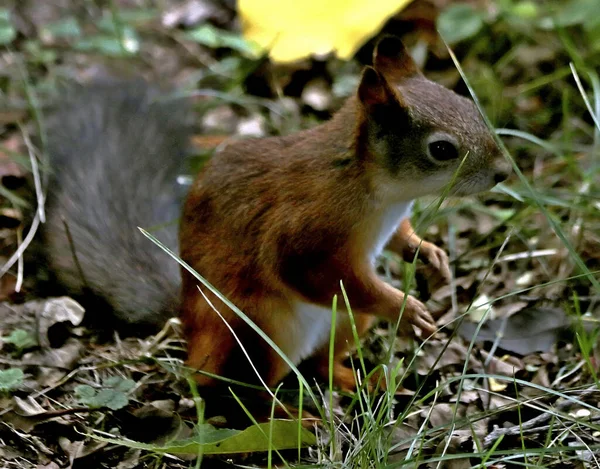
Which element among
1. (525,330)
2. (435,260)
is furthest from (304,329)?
(525,330)

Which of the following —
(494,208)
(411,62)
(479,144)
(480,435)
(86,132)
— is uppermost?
(411,62)

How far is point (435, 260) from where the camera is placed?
238cm

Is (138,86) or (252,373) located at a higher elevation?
(138,86)

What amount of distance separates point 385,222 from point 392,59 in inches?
18.0

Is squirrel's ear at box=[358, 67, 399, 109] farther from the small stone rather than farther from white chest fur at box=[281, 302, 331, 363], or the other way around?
the small stone

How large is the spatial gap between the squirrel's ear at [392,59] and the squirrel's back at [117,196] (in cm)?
83

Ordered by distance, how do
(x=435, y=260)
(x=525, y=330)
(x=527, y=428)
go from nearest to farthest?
(x=527, y=428)
(x=435, y=260)
(x=525, y=330)

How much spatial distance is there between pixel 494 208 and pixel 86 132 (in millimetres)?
1540

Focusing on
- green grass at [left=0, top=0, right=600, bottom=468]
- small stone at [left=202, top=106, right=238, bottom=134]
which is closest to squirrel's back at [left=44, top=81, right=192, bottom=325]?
green grass at [left=0, top=0, right=600, bottom=468]

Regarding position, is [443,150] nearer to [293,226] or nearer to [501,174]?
[501,174]

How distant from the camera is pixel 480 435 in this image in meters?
2.04

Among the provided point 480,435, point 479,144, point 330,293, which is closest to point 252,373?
point 330,293

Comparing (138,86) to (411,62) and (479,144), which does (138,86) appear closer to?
(411,62)

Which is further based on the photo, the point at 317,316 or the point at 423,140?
the point at 317,316
